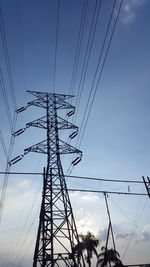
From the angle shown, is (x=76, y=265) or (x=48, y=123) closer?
(x=76, y=265)

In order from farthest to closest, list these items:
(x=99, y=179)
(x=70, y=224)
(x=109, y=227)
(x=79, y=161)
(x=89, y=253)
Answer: (x=89, y=253) < (x=109, y=227) < (x=79, y=161) < (x=99, y=179) < (x=70, y=224)

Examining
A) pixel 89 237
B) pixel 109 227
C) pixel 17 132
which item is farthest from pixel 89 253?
A: pixel 17 132

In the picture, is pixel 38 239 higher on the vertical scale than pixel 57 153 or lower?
lower

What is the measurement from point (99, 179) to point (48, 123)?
283 inches

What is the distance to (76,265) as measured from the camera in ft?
48.2

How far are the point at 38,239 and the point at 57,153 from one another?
6.84 metres

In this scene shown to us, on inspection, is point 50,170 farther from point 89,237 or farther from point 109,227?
point 89,237

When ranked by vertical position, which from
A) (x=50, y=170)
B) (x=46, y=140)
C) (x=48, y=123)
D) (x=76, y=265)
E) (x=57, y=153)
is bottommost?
(x=76, y=265)

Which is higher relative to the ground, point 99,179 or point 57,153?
point 57,153

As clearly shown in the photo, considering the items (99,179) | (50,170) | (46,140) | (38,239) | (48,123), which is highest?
(48,123)

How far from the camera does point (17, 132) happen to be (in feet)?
64.5

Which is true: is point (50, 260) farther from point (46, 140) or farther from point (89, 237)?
point (89, 237)

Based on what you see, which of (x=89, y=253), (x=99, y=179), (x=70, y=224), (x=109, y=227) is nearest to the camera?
(x=70, y=224)

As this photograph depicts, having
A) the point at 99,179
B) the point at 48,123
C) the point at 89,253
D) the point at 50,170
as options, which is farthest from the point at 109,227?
the point at 89,253
